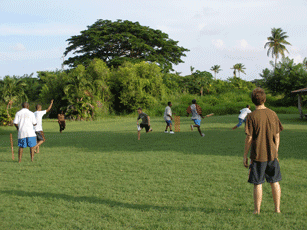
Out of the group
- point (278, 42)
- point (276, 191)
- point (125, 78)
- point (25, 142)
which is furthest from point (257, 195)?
point (278, 42)

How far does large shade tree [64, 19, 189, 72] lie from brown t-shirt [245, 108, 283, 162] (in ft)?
126

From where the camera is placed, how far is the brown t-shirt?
13.2 feet

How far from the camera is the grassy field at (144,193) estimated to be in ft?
13.8

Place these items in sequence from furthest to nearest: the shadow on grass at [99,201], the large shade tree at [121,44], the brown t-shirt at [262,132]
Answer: the large shade tree at [121,44], the shadow on grass at [99,201], the brown t-shirt at [262,132]

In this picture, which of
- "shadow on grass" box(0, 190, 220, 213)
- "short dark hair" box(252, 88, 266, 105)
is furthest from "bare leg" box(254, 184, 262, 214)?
"short dark hair" box(252, 88, 266, 105)

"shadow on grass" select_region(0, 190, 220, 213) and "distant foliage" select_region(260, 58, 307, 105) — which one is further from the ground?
"distant foliage" select_region(260, 58, 307, 105)

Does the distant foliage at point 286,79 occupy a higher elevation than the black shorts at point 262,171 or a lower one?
higher

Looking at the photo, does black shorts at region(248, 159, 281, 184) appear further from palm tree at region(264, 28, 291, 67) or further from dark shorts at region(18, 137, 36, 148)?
palm tree at region(264, 28, 291, 67)

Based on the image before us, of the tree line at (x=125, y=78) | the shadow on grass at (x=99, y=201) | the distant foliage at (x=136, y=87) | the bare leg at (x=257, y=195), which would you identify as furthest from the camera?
the distant foliage at (x=136, y=87)

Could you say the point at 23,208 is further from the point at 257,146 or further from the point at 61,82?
the point at 61,82

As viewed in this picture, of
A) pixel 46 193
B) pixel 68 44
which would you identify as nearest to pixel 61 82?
pixel 68 44

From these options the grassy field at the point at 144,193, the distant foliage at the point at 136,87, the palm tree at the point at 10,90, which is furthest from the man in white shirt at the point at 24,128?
the distant foliage at the point at 136,87

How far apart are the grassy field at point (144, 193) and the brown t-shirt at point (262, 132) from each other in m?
0.84

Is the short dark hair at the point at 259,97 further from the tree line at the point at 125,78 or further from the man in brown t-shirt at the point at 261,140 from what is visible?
the tree line at the point at 125,78
